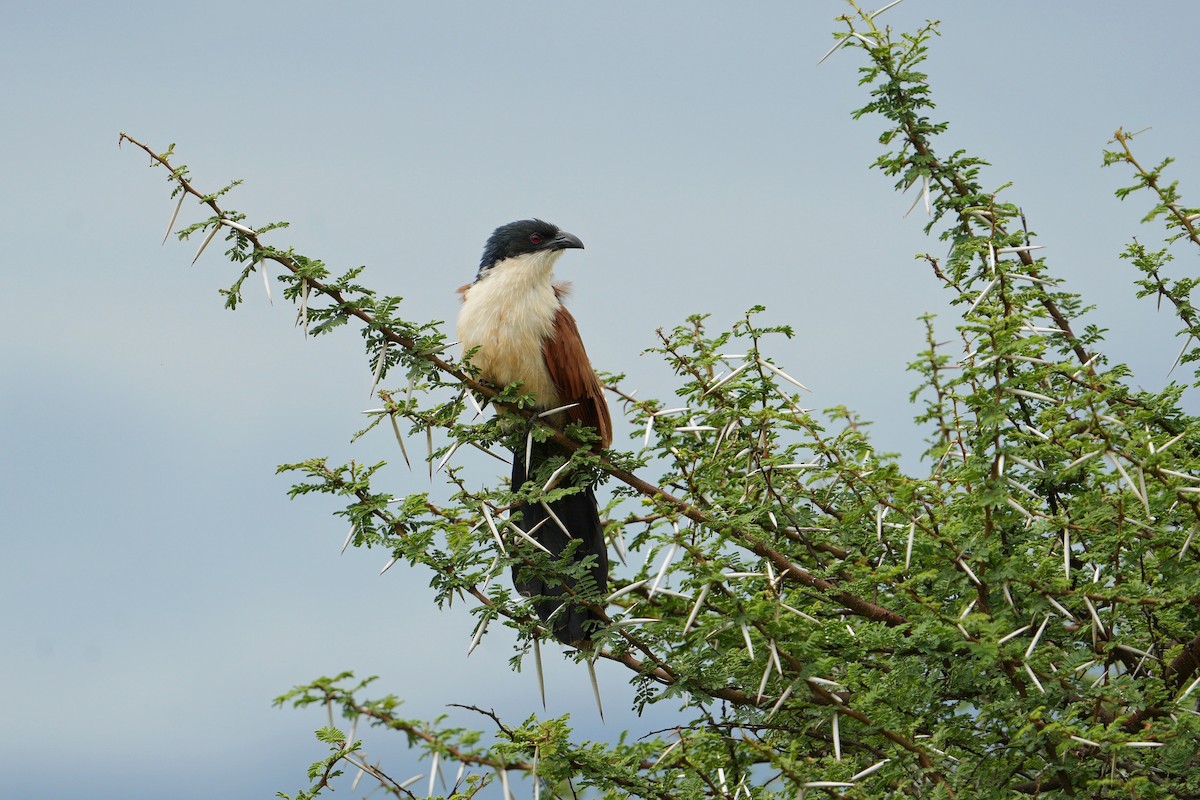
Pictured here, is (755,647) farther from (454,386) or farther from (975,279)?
(975,279)

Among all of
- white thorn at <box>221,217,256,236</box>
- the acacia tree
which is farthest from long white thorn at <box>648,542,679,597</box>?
white thorn at <box>221,217,256,236</box>

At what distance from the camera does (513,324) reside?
4.62 m

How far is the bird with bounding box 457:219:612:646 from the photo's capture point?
4309mm

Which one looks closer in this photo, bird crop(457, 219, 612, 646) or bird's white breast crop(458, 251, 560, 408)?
bird crop(457, 219, 612, 646)

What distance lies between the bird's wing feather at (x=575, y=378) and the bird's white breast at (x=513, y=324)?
0.11ft

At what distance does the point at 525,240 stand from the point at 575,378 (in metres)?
0.82

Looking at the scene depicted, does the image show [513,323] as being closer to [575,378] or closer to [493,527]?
[575,378]

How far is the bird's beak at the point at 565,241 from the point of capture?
16.7 ft

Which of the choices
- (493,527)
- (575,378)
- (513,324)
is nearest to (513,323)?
(513,324)

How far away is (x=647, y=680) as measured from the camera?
393cm

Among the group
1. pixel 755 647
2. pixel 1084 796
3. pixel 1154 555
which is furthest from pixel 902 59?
pixel 1084 796

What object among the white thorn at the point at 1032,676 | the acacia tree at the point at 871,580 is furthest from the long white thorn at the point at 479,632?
the white thorn at the point at 1032,676

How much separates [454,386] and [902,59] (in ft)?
7.23

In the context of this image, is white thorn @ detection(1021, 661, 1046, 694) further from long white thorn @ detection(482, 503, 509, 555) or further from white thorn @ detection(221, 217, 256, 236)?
white thorn @ detection(221, 217, 256, 236)
